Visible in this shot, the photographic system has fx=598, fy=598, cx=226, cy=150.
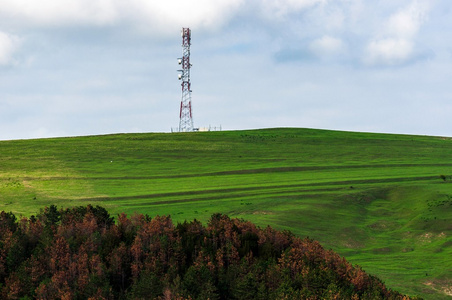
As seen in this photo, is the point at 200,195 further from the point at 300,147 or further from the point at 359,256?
the point at 300,147

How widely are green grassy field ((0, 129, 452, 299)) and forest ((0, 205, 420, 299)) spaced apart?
10.1m

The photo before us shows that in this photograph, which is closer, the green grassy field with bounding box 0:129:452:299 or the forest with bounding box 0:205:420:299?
the forest with bounding box 0:205:420:299

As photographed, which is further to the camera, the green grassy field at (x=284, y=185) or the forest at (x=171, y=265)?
the green grassy field at (x=284, y=185)

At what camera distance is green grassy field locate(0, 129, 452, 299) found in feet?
161

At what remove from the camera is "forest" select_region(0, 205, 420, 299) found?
29.6m

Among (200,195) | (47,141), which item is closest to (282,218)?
(200,195)

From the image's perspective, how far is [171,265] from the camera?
1246 inches

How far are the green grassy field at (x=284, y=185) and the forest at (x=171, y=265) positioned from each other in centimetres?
1007

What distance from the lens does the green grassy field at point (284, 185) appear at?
1937 inches

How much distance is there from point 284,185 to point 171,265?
37.3 meters

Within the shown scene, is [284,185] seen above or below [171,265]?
above

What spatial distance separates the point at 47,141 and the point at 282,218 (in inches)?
2458

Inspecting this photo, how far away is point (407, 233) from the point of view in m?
53.0

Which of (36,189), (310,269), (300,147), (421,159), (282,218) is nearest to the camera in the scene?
(310,269)
